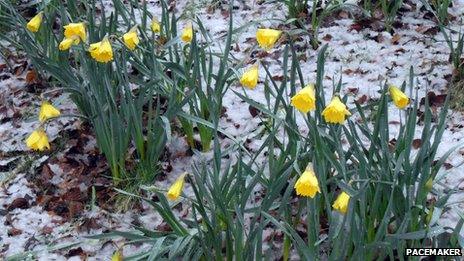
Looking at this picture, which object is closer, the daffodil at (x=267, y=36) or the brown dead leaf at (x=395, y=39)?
the daffodil at (x=267, y=36)

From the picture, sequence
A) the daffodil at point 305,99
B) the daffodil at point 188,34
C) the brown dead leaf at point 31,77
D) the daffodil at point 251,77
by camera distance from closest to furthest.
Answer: the daffodil at point 305,99 < the daffodil at point 251,77 < the daffodil at point 188,34 < the brown dead leaf at point 31,77

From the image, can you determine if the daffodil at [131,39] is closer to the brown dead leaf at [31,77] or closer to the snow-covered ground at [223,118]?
the snow-covered ground at [223,118]

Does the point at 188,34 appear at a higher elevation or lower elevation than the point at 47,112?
higher

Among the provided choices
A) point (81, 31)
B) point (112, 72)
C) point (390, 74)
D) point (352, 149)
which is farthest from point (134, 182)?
point (390, 74)

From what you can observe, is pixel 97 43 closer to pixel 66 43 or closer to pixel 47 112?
pixel 66 43

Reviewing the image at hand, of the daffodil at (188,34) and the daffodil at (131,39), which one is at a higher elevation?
the daffodil at (131,39)

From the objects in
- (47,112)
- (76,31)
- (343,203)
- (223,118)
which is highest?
(76,31)

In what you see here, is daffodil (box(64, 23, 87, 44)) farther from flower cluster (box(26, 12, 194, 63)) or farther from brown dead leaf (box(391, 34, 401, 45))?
brown dead leaf (box(391, 34, 401, 45))

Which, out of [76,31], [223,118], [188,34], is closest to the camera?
[76,31]

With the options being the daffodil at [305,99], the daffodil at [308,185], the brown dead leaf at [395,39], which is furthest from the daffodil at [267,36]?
the brown dead leaf at [395,39]

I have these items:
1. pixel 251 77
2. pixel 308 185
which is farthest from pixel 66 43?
pixel 308 185
